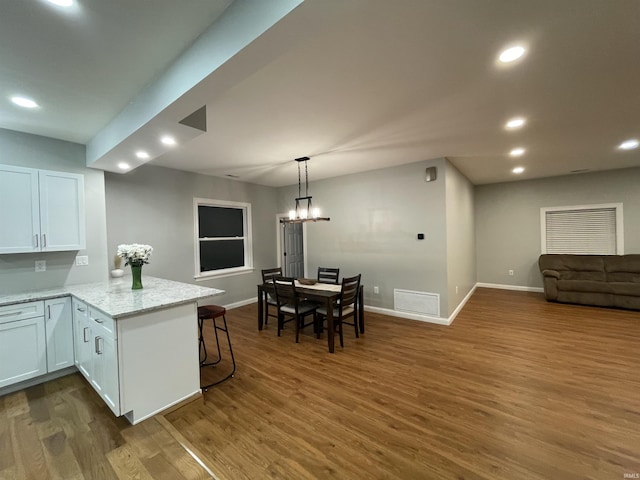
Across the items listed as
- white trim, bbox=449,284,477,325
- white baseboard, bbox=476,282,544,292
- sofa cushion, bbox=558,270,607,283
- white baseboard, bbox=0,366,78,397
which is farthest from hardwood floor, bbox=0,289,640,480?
white baseboard, bbox=476,282,544,292

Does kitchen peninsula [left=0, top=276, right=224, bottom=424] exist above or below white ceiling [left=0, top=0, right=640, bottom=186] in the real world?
below

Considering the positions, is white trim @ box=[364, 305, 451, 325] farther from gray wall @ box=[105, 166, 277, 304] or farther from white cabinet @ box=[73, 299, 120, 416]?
white cabinet @ box=[73, 299, 120, 416]

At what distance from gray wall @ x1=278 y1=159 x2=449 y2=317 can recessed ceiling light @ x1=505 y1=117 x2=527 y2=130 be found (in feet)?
3.72

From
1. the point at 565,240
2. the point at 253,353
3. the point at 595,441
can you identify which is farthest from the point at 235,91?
the point at 565,240

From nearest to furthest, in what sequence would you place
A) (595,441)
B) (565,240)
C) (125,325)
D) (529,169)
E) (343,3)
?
(343,3) < (595,441) < (125,325) < (529,169) < (565,240)

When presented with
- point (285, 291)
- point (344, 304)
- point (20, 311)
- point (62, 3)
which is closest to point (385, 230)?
point (344, 304)

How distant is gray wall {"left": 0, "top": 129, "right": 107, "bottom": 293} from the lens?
109 inches

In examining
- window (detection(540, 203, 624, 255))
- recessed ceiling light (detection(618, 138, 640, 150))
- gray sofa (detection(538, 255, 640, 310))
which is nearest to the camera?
recessed ceiling light (detection(618, 138, 640, 150))

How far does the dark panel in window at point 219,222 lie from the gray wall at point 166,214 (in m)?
0.26

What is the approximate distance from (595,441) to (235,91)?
11.9ft

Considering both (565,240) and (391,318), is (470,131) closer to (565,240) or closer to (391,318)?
(391,318)

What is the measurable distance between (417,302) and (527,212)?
4124mm

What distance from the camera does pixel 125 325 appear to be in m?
1.96

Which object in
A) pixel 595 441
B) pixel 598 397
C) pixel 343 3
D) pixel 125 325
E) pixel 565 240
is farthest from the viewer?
pixel 565 240
